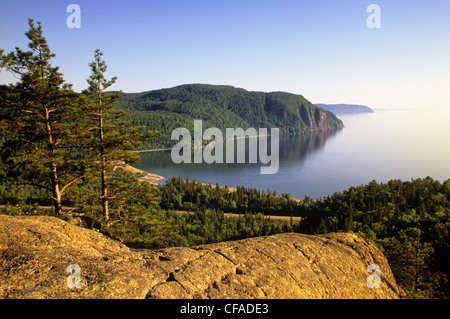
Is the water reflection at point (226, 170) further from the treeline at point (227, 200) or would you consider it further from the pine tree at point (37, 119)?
the pine tree at point (37, 119)

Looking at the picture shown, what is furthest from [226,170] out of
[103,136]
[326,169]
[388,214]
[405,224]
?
→ [103,136]

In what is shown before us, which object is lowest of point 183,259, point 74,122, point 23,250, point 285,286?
point 285,286

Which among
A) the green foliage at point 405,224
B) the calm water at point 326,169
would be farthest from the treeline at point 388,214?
the calm water at point 326,169

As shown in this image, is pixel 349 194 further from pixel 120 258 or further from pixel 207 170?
pixel 207 170

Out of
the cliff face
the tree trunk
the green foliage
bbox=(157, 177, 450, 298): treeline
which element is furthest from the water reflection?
the cliff face

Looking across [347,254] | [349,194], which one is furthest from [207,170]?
[347,254]

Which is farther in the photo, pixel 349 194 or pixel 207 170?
pixel 207 170
